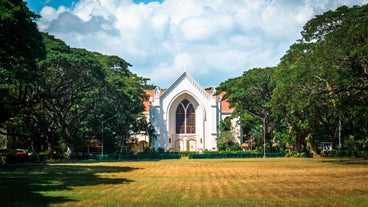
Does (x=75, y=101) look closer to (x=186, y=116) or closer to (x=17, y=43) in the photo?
(x=17, y=43)

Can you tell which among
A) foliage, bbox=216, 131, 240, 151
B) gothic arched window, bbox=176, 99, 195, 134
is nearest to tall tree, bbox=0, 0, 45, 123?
foliage, bbox=216, 131, 240, 151

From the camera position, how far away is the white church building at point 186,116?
7669cm

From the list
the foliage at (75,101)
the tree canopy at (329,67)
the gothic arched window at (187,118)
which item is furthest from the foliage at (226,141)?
the tree canopy at (329,67)

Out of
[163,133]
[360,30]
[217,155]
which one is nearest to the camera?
[360,30]

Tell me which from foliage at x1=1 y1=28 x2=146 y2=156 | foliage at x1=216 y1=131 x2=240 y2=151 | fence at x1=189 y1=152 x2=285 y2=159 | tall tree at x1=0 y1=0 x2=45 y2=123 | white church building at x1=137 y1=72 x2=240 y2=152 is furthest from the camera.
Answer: white church building at x1=137 y1=72 x2=240 y2=152

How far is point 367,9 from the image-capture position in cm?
2958

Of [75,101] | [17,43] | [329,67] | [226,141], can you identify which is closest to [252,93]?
[226,141]

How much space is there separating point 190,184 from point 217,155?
40.9 metres

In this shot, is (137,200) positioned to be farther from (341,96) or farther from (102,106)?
(102,106)

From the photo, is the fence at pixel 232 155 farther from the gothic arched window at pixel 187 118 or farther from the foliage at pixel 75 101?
the gothic arched window at pixel 187 118

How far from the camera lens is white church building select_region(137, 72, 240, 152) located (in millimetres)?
76688

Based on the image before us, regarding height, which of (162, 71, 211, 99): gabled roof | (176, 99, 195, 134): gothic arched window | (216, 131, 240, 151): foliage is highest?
(162, 71, 211, 99): gabled roof

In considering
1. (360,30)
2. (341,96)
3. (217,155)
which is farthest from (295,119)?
(360,30)

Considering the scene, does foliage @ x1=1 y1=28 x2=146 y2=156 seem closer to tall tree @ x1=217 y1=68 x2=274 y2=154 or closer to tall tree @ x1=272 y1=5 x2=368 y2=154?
tall tree @ x1=217 y1=68 x2=274 y2=154
